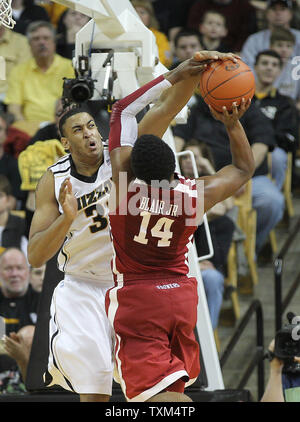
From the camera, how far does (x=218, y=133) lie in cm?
905

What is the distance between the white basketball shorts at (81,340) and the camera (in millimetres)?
5270

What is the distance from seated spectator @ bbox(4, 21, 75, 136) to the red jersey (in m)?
4.90

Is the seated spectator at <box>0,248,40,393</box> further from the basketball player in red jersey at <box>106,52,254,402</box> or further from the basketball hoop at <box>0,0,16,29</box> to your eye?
the basketball player in red jersey at <box>106,52,254,402</box>

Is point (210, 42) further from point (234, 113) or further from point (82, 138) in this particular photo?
point (234, 113)

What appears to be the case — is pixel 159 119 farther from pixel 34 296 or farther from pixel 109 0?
pixel 34 296

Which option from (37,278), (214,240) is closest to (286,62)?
(214,240)

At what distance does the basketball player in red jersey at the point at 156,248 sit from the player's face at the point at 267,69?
184 inches

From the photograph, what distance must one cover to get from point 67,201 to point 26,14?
6572 mm

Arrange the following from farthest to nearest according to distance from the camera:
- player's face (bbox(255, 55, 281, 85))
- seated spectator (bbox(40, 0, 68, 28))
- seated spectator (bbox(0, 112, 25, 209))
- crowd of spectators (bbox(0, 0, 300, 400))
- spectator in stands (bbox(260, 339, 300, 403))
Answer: seated spectator (bbox(40, 0, 68, 28)) < player's face (bbox(255, 55, 281, 85)) < seated spectator (bbox(0, 112, 25, 209)) < crowd of spectators (bbox(0, 0, 300, 400)) < spectator in stands (bbox(260, 339, 300, 403))

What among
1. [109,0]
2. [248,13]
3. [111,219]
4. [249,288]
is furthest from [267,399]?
[248,13]

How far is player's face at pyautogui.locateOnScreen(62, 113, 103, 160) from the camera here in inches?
213

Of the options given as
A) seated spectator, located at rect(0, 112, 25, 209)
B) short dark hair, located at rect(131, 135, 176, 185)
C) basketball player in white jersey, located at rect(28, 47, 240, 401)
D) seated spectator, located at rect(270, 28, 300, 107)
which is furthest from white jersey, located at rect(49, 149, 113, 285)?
seated spectator, located at rect(270, 28, 300, 107)

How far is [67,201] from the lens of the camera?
15.9 feet

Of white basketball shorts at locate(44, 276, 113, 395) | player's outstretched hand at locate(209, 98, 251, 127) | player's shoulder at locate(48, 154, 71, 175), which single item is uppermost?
player's outstretched hand at locate(209, 98, 251, 127)
